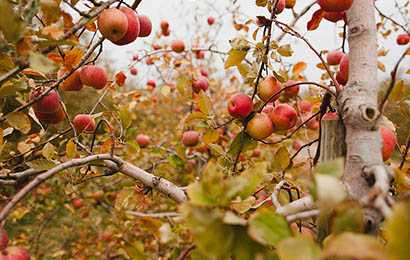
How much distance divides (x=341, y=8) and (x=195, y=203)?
0.50m

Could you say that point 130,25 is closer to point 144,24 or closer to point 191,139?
point 144,24

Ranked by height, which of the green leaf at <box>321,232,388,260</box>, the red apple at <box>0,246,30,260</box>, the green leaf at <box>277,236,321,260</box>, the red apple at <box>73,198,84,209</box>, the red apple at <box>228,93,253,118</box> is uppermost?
the red apple at <box>228,93,253,118</box>

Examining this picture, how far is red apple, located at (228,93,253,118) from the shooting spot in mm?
736

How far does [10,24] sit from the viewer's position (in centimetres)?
33

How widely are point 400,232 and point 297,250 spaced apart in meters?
0.08

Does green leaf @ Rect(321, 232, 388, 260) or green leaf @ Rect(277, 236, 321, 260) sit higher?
green leaf @ Rect(321, 232, 388, 260)

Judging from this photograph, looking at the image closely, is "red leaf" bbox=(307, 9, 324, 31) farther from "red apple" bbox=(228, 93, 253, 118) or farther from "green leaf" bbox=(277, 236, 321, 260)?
"green leaf" bbox=(277, 236, 321, 260)

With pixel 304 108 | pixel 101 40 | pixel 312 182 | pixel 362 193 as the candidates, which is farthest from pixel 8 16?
pixel 304 108

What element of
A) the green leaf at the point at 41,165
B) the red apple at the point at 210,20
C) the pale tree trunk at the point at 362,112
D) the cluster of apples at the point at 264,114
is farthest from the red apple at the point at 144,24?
the red apple at the point at 210,20

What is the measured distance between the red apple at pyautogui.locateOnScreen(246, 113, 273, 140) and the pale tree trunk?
0.26 meters

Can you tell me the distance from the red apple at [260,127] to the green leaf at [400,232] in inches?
20.1

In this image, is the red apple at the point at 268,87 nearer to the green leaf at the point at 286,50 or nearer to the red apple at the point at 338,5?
the green leaf at the point at 286,50

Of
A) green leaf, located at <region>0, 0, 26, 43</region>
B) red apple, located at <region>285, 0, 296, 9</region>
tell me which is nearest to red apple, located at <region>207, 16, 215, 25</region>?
red apple, located at <region>285, 0, 296, 9</region>

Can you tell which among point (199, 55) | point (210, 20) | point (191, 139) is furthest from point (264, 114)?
point (210, 20)
